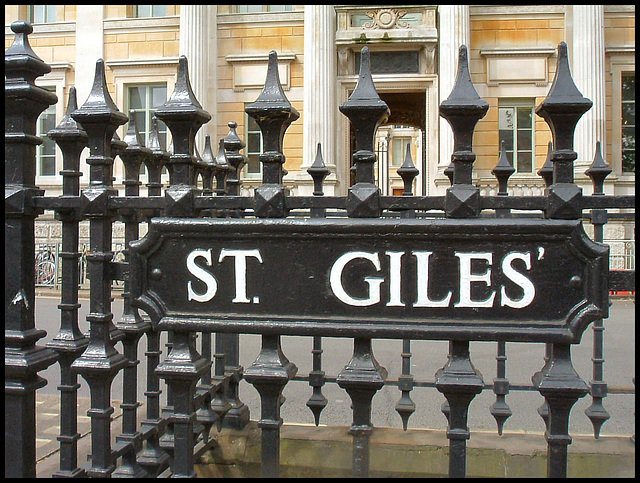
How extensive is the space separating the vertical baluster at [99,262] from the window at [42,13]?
20160 mm

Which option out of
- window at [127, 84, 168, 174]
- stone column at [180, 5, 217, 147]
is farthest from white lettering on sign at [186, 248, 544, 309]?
window at [127, 84, 168, 174]

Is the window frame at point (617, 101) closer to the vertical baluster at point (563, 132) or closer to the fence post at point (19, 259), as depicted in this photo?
the vertical baluster at point (563, 132)

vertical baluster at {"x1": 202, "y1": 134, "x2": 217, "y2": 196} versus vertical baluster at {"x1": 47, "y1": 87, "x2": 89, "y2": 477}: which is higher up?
vertical baluster at {"x1": 202, "y1": 134, "x2": 217, "y2": 196}

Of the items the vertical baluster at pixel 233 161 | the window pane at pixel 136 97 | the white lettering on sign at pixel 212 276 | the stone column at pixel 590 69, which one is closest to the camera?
the white lettering on sign at pixel 212 276

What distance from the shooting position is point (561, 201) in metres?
1.63

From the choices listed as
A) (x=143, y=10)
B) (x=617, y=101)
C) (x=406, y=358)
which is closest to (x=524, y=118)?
(x=617, y=101)

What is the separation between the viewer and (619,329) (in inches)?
357

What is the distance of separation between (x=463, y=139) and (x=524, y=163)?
16.5 meters

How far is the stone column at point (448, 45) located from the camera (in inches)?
640

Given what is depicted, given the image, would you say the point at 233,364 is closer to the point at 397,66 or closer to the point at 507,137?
the point at 397,66

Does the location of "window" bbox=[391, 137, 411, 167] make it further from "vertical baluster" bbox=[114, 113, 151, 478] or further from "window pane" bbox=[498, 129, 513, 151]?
"vertical baluster" bbox=[114, 113, 151, 478]

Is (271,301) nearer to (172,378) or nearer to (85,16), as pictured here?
(172,378)

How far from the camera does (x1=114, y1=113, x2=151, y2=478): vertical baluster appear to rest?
2453 millimetres

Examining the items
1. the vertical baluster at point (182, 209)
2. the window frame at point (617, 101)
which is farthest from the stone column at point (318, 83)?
the vertical baluster at point (182, 209)
